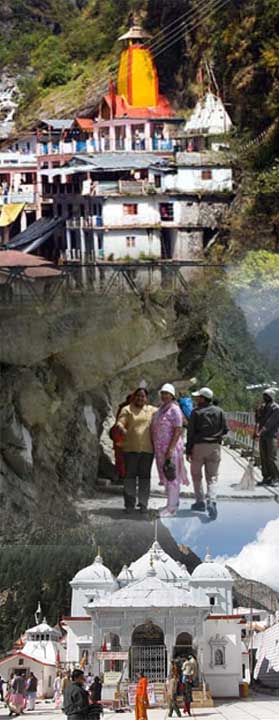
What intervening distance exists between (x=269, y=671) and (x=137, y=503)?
2.53 m

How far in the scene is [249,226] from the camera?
9.18 m

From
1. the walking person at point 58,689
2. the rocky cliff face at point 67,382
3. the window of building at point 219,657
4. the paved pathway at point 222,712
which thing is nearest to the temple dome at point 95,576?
the walking person at point 58,689

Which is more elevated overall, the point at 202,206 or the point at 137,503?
the point at 202,206

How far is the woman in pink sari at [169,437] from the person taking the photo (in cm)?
873

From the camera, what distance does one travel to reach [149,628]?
10.1 metres

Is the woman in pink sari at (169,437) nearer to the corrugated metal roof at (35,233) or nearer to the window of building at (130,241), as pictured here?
the window of building at (130,241)

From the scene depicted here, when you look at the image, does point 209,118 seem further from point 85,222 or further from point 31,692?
point 31,692

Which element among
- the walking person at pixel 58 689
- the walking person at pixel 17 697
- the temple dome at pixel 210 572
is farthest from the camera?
the temple dome at pixel 210 572

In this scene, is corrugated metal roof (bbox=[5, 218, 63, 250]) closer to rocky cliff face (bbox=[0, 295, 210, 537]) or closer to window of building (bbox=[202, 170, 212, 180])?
rocky cliff face (bbox=[0, 295, 210, 537])

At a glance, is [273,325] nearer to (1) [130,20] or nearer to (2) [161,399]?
(2) [161,399]

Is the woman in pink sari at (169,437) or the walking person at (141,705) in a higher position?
the woman in pink sari at (169,437)

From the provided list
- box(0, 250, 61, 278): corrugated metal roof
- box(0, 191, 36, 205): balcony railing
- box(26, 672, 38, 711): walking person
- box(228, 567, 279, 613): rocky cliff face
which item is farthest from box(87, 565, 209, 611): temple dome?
box(0, 191, 36, 205): balcony railing

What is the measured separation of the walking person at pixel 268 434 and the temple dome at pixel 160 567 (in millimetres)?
1264

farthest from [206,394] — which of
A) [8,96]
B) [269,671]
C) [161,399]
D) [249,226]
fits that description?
[269,671]
